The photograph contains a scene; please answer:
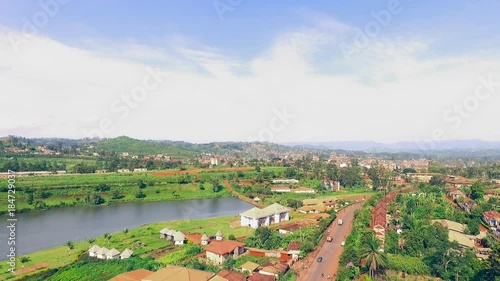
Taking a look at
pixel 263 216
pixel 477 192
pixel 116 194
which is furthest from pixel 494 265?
pixel 116 194

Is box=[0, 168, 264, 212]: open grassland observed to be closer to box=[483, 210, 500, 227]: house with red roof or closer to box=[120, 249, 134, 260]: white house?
box=[120, 249, 134, 260]: white house

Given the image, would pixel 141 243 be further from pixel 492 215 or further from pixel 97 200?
pixel 492 215

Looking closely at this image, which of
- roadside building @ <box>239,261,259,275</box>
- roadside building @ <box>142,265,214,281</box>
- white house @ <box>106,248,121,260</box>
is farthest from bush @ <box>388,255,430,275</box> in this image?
white house @ <box>106,248,121,260</box>

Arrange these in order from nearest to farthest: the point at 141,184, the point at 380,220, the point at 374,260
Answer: the point at 374,260
the point at 380,220
the point at 141,184

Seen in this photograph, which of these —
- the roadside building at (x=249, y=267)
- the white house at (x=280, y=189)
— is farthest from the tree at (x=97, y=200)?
the roadside building at (x=249, y=267)

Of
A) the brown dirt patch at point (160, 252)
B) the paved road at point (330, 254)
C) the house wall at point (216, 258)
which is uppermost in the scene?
the house wall at point (216, 258)

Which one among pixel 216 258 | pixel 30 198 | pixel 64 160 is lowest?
pixel 216 258

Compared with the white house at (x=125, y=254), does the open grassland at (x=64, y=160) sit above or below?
above

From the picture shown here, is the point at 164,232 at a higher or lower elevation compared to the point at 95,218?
higher

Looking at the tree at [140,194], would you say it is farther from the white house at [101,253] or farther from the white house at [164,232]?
the white house at [101,253]

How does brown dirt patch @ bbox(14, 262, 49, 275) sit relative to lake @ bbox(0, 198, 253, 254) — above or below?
above
